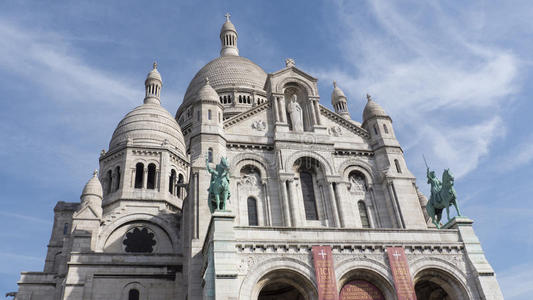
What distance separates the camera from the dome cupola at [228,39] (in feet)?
205

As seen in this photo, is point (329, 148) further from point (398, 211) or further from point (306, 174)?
point (398, 211)

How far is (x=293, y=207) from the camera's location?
2678 centimetres

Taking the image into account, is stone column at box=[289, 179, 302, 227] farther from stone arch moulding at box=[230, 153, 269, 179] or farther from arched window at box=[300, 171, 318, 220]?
stone arch moulding at box=[230, 153, 269, 179]

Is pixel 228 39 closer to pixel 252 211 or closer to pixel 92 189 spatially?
pixel 92 189

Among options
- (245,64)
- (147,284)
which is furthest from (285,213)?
(245,64)

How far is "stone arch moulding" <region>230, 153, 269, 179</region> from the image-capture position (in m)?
28.2

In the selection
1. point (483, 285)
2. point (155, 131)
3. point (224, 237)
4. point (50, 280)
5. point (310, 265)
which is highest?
point (155, 131)

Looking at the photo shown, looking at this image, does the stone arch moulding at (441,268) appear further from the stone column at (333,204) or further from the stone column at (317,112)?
the stone column at (317,112)

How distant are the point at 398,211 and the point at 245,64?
3323 cm

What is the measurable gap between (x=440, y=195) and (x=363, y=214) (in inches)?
211

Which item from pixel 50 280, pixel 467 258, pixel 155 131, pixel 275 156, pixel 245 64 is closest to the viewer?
pixel 467 258

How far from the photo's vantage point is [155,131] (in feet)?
125

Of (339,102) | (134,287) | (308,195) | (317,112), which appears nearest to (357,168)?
(308,195)

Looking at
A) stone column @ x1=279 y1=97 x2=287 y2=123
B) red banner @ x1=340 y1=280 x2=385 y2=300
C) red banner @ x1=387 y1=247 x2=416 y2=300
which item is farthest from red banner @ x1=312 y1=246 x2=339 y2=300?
stone column @ x1=279 y1=97 x2=287 y2=123
